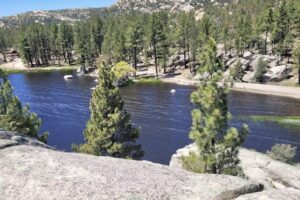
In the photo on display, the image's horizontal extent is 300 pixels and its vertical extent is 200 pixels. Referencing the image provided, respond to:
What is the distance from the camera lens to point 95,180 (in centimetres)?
1633

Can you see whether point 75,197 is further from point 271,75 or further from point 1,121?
point 271,75

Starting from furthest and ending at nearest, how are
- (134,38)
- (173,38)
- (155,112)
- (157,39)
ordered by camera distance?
(173,38), (134,38), (157,39), (155,112)

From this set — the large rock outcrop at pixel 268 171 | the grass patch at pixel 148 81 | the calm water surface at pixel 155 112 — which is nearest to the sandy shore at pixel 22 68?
the calm water surface at pixel 155 112

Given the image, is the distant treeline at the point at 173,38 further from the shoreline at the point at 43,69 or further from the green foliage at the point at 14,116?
the green foliage at the point at 14,116

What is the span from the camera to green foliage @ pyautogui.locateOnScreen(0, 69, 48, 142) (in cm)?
3891

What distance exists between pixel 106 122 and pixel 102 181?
20.4 m

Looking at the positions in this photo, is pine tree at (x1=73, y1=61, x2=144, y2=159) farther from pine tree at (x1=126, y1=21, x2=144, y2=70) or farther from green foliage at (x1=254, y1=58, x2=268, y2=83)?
pine tree at (x1=126, y1=21, x2=144, y2=70)

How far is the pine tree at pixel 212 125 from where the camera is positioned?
2653cm

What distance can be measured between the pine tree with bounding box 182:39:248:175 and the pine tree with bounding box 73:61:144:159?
36.7 ft

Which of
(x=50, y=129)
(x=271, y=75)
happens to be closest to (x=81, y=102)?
(x=50, y=129)

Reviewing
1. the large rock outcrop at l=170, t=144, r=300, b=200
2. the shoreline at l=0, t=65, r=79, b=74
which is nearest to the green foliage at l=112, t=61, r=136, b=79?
the shoreline at l=0, t=65, r=79, b=74

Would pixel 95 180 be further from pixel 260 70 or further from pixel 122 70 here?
pixel 122 70

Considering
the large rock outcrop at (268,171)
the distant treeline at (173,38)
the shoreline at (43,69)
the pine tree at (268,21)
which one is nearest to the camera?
the large rock outcrop at (268,171)

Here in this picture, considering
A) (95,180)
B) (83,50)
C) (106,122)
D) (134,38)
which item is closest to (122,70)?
(134,38)
